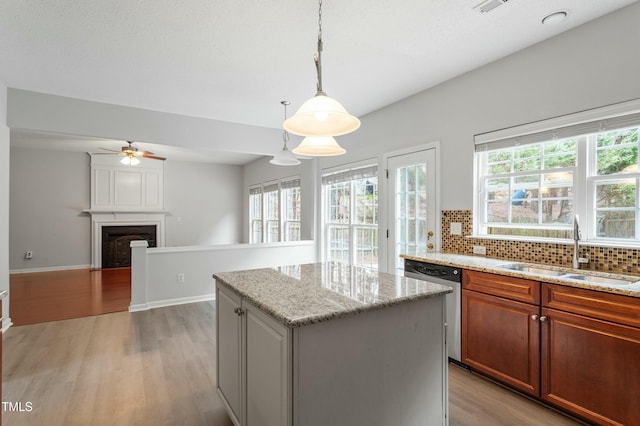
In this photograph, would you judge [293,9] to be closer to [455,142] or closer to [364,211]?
[455,142]

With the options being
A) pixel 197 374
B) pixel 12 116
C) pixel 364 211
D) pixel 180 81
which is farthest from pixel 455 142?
pixel 12 116

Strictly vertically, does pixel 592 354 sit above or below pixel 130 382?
above

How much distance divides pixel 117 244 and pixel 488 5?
320 inches

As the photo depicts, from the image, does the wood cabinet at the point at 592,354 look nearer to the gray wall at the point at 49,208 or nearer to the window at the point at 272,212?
the window at the point at 272,212

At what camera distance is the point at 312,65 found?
9.71 ft

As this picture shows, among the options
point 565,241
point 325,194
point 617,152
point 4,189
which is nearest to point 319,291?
point 565,241

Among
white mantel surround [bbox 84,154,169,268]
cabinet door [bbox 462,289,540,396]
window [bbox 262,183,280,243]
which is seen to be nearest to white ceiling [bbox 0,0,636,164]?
cabinet door [bbox 462,289,540,396]

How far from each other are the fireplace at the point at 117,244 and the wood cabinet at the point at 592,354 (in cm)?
806

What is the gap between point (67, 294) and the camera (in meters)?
5.01

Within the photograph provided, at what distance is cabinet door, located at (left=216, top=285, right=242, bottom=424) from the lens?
181 centimetres

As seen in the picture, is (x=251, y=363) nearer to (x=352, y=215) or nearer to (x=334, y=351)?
(x=334, y=351)

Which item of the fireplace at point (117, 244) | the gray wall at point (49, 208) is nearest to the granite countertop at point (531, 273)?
the fireplace at point (117, 244)

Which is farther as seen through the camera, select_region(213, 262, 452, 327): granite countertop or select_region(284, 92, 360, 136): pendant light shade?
select_region(284, 92, 360, 136): pendant light shade

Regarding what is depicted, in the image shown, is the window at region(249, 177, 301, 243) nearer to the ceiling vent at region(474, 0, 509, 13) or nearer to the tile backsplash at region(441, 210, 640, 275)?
the tile backsplash at region(441, 210, 640, 275)
